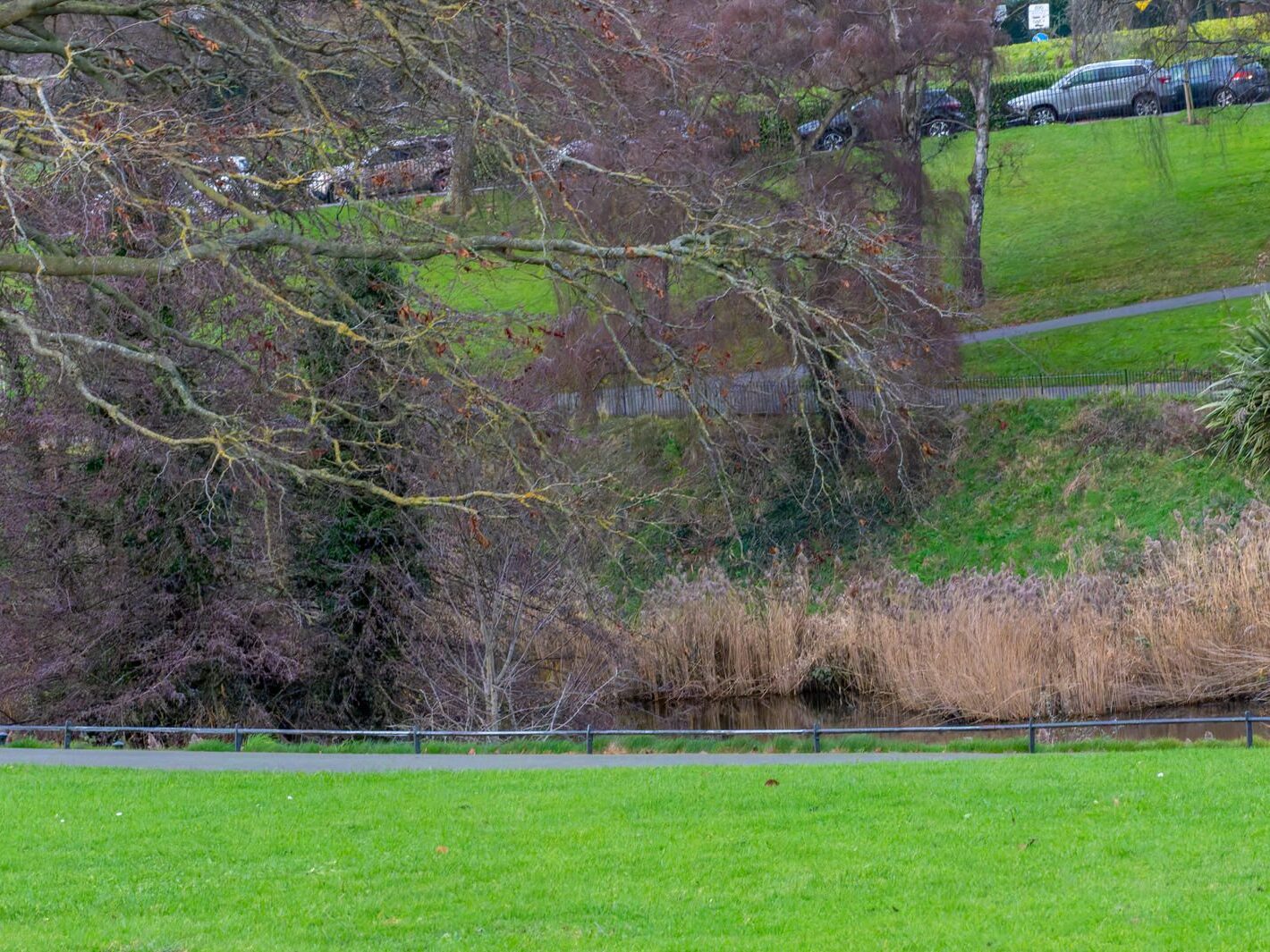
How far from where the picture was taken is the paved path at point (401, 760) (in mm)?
11070

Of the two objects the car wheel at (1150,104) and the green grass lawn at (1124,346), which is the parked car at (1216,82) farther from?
the green grass lawn at (1124,346)

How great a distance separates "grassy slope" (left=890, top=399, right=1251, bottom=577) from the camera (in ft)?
78.9

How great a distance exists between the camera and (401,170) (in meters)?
13.7

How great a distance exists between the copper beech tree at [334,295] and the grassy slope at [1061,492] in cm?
667

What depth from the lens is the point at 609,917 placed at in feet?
22.0

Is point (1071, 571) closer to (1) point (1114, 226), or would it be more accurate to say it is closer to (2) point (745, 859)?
(2) point (745, 859)

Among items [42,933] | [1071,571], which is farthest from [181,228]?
[1071,571]

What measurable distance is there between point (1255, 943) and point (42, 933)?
5161 millimetres

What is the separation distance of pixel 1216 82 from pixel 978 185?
1167cm

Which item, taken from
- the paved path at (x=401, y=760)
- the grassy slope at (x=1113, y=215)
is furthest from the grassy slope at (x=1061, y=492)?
the paved path at (x=401, y=760)

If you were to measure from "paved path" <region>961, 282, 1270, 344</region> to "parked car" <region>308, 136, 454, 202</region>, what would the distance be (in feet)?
62.4

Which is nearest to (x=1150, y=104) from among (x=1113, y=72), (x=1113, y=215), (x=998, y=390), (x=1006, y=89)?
(x=998, y=390)

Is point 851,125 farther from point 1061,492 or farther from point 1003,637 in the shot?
point 1003,637

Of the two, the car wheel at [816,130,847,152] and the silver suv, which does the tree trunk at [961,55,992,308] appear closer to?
the car wheel at [816,130,847,152]
